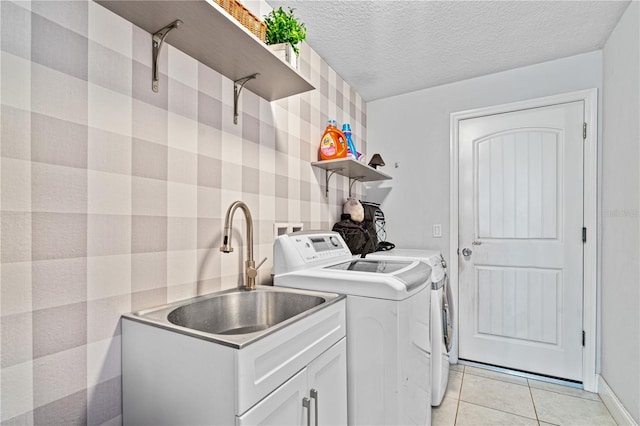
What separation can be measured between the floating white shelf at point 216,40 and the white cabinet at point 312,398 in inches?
46.6

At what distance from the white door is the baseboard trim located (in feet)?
0.56

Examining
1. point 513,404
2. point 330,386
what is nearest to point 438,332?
point 513,404

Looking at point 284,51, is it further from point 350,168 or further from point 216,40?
point 350,168

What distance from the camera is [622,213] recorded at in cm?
182

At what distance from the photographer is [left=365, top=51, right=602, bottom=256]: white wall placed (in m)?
2.52

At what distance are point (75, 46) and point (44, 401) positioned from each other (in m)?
0.99

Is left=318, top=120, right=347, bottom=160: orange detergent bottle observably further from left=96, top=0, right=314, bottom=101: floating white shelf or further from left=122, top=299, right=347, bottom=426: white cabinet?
left=122, top=299, right=347, bottom=426: white cabinet

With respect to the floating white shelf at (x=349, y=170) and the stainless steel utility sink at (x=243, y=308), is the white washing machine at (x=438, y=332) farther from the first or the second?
the stainless steel utility sink at (x=243, y=308)

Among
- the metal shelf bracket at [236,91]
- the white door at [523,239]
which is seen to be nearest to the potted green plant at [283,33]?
the metal shelf bracket at [236,91]

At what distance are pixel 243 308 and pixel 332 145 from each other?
1246 mm

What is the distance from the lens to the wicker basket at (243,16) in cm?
111

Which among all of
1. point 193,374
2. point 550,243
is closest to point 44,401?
point 193,374

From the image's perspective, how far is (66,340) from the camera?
85 cm

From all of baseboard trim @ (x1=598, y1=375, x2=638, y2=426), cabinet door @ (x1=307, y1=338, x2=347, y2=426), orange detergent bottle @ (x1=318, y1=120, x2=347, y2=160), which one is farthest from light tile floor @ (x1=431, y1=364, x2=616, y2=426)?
orange detergent bottle @ (x1=318, y1=120, x2=347, y2=160)
